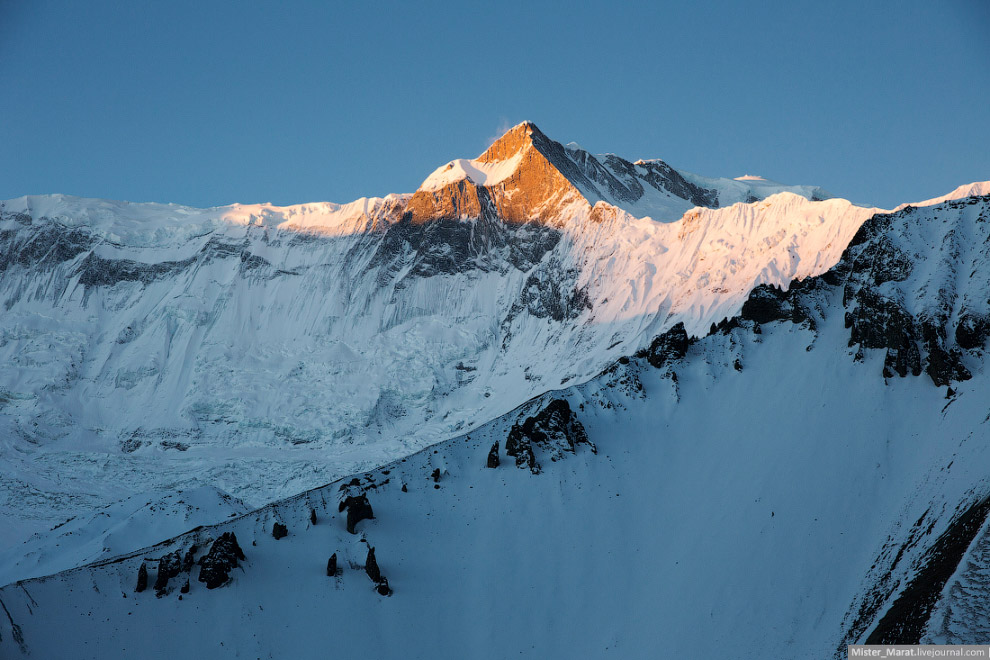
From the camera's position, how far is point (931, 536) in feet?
166

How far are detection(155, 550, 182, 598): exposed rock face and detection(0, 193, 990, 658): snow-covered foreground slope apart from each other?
588 millimetres

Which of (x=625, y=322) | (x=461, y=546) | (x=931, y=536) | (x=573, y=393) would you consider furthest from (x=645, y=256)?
(x=931, y=536)

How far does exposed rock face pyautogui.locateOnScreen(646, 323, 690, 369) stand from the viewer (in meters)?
95.3

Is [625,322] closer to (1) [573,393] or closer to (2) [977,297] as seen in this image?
(1) [573,393]

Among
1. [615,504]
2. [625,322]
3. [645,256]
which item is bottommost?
[615,504]

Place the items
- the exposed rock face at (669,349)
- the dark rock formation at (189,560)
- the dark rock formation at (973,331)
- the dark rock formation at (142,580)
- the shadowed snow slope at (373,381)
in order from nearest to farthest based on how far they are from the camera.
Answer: the dark rock formation at (142,580)
the dark rock formation at (189,560)
the dark rock formation at (973,331)
the exposed rock face at (669,349)
the shadowed snow slope at (373,381)

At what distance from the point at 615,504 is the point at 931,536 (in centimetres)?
3049

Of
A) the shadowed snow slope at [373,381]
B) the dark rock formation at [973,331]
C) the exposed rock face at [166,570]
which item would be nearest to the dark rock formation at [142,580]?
the exposed rock face at [166,570]

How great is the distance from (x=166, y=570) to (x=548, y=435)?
3934cm

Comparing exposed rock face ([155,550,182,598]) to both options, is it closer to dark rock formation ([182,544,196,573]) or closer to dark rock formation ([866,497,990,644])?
dark rock formation ([182,544,196,573])

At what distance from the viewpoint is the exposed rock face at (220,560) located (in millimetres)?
62938

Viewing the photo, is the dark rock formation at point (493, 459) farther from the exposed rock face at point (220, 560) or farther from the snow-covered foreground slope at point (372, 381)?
the snow-covered foreground slope at point (372, 381)

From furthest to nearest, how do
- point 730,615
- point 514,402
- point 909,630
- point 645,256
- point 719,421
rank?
point 645,256
point 514,402
point 719,421
point 730,615
point 909,630

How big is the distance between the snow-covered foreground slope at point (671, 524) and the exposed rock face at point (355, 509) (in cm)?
115
